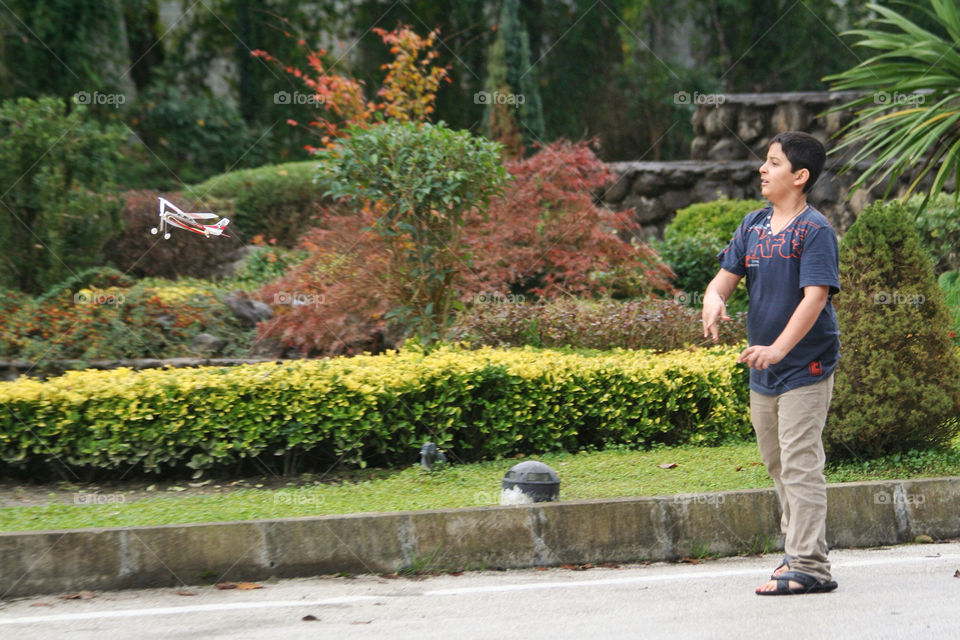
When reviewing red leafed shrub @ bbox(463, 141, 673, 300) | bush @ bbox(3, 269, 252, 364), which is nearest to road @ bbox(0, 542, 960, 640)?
bush @ bbox(3, 269, 252, 364)

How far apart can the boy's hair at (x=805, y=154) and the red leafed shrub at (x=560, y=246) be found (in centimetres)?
655

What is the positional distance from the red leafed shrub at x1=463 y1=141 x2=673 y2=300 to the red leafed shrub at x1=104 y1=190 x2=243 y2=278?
13.4ft

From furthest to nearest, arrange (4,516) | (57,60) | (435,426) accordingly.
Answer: (57,60) < (435,426) < (4,516)

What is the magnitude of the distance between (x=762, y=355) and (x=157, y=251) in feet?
34.1

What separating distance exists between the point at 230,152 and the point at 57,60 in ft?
12.3

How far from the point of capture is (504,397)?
→ 6832mm

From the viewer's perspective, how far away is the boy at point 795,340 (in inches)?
161

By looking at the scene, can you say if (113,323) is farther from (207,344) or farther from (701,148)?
(701,148)

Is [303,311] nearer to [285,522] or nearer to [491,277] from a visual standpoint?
[491,277]

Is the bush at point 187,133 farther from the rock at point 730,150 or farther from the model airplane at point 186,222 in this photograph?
the model airplane at point 186,222

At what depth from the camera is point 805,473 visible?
13.6 ft

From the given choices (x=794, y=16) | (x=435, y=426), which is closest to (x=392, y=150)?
(x=435, y=426)

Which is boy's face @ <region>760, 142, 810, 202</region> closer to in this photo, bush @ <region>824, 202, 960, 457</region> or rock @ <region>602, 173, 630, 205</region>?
bush @ <region>824, 202, 960, 457</region>

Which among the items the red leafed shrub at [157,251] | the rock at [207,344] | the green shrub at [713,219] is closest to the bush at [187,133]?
the red leafed shrub at [157,251]
